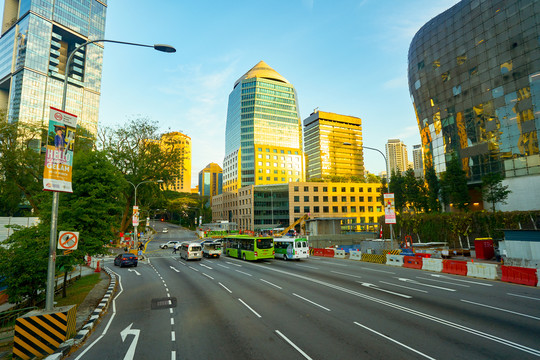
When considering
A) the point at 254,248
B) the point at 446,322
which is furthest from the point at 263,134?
the point at 446,322

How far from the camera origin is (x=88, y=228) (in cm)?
1695

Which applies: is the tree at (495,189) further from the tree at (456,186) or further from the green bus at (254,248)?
the green bus at (254,248)

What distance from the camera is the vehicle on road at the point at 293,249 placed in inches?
1234

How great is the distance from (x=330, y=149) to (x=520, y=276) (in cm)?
16518

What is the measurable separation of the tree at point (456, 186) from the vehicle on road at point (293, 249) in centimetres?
3340

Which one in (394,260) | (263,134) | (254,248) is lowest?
(394,260)

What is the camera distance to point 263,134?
125875mm

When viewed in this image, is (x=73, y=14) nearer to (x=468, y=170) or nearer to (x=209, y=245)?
(x=209, y=245)

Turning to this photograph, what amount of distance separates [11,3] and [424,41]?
544 feet

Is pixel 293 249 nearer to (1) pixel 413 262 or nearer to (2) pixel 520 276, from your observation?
(1) pixel 413 262

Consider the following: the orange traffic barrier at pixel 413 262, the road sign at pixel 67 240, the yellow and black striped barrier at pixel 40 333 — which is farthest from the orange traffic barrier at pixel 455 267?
the road sign at pixel 67 240

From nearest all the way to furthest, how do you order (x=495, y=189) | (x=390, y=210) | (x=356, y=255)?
(x=390, y=210), (x=356, y=255), (x=495, y=189)

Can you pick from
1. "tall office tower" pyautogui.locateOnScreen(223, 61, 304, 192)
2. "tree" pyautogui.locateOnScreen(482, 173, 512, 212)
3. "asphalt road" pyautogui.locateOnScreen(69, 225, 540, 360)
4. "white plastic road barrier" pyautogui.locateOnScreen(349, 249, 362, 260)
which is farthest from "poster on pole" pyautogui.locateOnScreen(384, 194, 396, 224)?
"tall office tower" pyautogui.locateOnScreen(223, 61, 304, 192)

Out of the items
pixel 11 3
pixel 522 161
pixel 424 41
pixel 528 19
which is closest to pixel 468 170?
pixel 522 161
